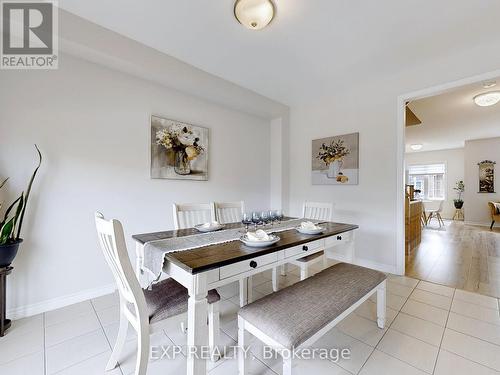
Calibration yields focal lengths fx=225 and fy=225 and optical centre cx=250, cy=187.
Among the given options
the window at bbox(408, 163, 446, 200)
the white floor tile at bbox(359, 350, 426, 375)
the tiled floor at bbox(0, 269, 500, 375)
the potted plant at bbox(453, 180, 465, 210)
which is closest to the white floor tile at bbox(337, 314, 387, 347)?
the tiled floor at bbox(0, 269, 500, 375)

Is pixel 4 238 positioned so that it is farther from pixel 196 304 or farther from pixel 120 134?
pixel 196 304

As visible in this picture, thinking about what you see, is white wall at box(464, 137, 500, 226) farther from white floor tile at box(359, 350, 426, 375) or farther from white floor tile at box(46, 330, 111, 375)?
white floor tile at box(46, 330, 111, 375)

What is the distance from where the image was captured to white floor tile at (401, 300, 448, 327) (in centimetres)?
188

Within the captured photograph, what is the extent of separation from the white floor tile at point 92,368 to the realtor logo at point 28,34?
2341mm

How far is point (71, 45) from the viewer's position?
6.35 ft

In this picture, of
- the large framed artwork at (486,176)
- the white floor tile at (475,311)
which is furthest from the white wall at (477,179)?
the white floor tile at (475,311)

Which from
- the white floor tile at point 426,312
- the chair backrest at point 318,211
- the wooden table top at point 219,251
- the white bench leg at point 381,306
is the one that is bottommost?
the white floor tile at point 426,312

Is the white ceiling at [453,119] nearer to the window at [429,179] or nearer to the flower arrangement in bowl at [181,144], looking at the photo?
the window at [429,179]

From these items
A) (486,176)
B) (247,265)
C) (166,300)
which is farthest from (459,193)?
(166,300)

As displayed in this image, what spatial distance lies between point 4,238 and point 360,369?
261cm

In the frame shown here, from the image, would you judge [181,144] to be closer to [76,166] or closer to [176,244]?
[76,166]

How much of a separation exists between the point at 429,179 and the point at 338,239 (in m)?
8.54

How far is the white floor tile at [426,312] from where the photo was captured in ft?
6.15

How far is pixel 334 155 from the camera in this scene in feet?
11.2
